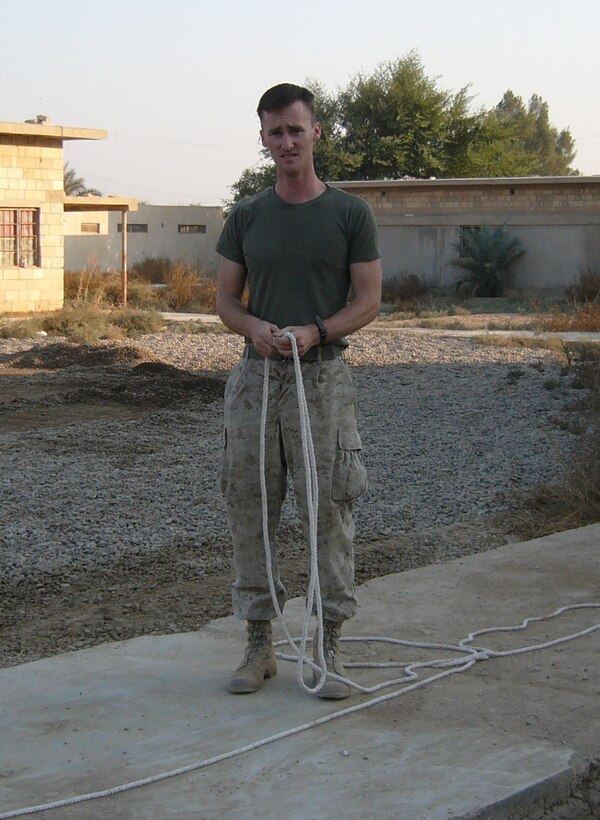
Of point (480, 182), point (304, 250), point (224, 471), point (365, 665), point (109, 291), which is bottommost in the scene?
point (365, 665)

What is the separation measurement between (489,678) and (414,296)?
28030 mm

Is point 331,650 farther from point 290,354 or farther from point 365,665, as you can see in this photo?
point 290,354

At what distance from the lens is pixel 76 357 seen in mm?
16953

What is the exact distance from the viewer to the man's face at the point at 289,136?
3.63 m

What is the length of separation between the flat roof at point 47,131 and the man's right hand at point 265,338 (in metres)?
21.1

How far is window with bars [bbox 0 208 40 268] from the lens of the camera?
24.2m

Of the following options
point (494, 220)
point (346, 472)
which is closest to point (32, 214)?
point (494, 220)

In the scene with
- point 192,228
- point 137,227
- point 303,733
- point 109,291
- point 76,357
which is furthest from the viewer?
point 137,227

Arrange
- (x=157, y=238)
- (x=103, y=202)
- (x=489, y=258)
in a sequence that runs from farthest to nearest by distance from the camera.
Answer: (x=157, y=238), (x=489, y=258), (x=103, y=202)

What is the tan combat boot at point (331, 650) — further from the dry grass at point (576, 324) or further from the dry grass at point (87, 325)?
the dry grass at point (576, 324)

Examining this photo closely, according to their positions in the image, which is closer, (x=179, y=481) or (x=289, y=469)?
(x=289, y=469)

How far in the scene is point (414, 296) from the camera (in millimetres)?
31578

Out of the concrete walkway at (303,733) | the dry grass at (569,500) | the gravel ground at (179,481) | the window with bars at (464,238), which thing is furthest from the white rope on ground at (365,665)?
the window with bars at (464,238)

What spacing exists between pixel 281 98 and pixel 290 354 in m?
0.79
